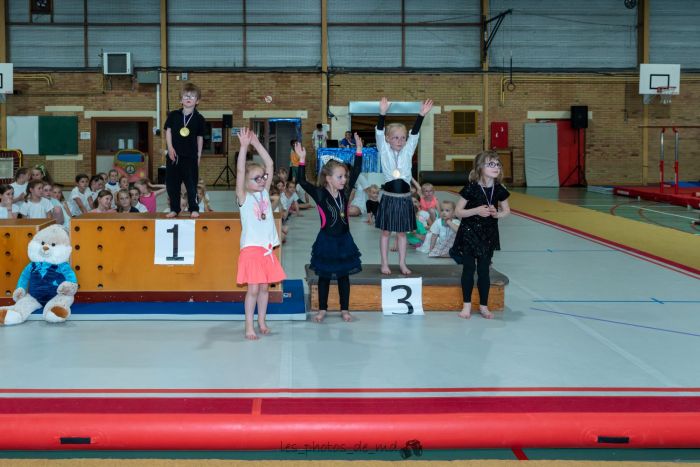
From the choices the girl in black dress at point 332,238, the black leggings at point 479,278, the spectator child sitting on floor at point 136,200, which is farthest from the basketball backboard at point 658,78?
the girl in black dress at point 332,238

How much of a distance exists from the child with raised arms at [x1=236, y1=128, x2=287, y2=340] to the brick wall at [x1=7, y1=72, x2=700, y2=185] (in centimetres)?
1988

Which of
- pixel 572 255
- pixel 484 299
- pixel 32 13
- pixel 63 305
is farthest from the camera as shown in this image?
pixel 32 13

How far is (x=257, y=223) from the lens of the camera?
6.25m

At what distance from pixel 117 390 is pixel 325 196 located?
8.71 ft

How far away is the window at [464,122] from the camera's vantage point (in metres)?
26.3

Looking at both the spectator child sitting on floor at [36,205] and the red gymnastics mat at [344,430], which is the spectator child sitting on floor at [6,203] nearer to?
the spectator child sitting on floor at [36,205]

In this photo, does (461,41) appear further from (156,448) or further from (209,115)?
(156,448)

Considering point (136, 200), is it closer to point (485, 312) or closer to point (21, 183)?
point (21, 183)

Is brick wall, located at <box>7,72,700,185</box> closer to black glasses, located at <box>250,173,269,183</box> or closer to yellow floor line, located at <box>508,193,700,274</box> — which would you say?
yellow floor line, located at <box>508,193,700,274</box>

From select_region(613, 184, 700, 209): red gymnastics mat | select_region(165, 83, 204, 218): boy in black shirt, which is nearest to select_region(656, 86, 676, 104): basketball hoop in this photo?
select_region(613, 184, 700, 209): red gymnastics mat

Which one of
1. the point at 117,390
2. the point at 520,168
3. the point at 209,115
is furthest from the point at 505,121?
the point at 117,390

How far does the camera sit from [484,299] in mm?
7090

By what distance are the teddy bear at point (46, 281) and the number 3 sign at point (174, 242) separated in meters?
0.76

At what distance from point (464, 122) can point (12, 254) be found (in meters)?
20.7
